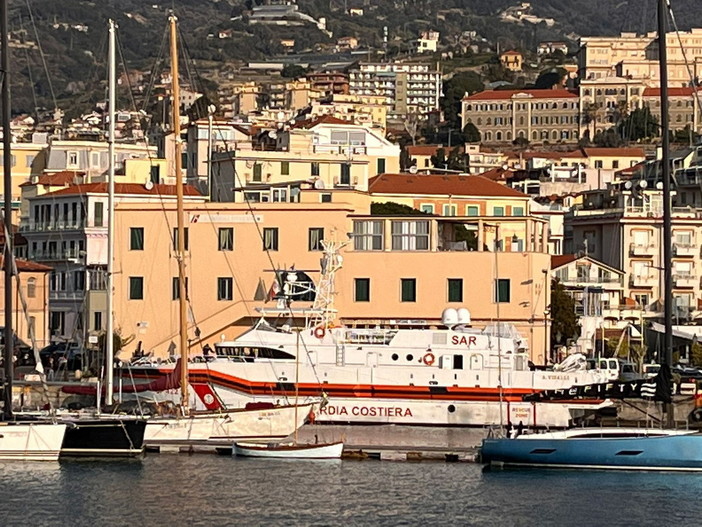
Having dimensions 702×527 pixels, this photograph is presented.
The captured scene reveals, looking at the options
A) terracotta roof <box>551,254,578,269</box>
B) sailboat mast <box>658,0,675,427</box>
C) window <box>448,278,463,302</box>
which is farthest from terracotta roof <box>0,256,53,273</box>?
sailboat mast <box>658,0,675,427</box>

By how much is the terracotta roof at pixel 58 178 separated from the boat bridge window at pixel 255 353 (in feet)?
125

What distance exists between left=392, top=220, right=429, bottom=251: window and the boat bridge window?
1315cm

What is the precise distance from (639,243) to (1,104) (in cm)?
5243

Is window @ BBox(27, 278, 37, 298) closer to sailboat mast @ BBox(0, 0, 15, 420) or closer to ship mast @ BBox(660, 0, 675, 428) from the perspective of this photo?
sailboat mast @ BBox(0, 0, 15, 420)

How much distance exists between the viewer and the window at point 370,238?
67875mm

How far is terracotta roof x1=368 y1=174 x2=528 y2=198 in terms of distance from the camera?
94125mm

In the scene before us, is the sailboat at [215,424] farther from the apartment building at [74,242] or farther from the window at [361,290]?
the apartment building at [74,242]

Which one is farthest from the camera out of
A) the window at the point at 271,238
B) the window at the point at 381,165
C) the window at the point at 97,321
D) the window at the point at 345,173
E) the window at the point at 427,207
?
the window at the point at 381,165

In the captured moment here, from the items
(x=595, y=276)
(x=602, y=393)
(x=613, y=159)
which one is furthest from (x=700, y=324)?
(x=613, y=159)

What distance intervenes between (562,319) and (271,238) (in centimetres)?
1759

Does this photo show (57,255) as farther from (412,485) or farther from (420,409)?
(412,485)

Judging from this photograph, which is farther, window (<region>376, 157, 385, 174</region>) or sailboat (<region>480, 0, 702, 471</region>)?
window (<region>376, 157, 385, 174</region>)

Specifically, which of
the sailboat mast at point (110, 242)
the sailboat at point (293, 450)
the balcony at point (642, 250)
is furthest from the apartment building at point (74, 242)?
the balcony at point (642, 250)

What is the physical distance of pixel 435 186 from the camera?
9569cm
